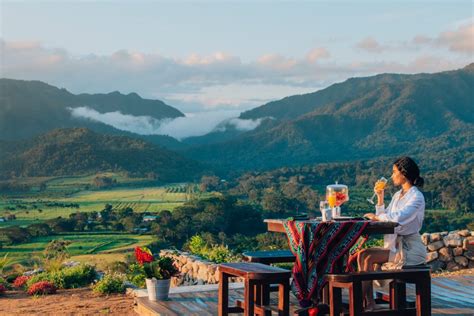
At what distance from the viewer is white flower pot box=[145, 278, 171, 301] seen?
650 centimetres

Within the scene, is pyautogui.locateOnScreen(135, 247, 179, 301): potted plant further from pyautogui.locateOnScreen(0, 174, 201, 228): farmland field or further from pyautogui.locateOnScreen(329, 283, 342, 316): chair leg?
pyautogui.locateOnScreen(0, 174, 201, 228): farmland field

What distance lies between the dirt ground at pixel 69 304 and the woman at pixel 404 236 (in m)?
2.63

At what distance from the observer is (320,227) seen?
4.86m

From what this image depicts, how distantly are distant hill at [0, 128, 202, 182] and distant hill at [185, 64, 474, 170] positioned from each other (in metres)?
14.9

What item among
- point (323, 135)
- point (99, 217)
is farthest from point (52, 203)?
point (323, 135)

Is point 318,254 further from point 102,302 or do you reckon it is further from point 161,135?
point 161,135

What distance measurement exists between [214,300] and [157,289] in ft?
1.76

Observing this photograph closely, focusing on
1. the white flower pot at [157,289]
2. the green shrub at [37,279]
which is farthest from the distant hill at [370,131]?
the white flower pot at [157,289]

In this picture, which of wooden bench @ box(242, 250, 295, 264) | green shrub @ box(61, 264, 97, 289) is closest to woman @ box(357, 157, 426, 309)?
wooden bench @ box(242, 250, 295, 264)

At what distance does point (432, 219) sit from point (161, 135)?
191ft

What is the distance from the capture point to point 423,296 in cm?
490

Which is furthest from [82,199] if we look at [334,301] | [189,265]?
[334,301]

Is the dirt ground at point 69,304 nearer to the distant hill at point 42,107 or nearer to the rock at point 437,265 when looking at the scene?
the rock at point 437,265

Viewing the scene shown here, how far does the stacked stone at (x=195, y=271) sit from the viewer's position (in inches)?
364
